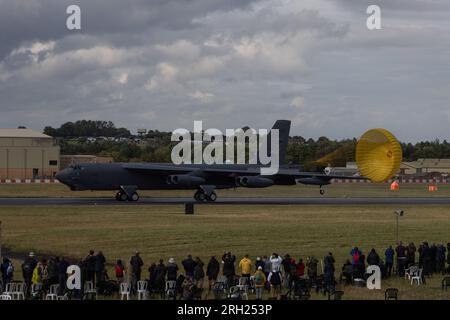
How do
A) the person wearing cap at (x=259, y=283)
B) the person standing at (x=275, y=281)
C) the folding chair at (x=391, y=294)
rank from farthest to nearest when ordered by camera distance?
the person standing at (x=275, y=281) < the person wearing cap at (x=259, y=283) < the folding chair at (x=391, y=294)

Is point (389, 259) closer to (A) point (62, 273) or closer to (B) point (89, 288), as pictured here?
(B) point (89, 288)

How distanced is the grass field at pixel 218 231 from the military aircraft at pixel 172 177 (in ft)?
16.0

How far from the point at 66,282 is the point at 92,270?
144 centimetres

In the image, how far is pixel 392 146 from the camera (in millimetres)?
49250

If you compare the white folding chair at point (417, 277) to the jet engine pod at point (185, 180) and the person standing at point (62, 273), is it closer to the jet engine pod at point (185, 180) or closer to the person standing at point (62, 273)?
the person standing at point (62, 273)

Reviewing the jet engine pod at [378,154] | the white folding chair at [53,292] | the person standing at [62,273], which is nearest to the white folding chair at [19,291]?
the white folding chair at [53,292]

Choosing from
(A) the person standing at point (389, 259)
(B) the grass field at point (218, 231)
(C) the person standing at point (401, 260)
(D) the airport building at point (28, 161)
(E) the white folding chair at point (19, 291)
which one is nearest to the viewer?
(E) the white folding chair at point (19, 291)

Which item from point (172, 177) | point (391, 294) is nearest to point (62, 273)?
point (391, 294)

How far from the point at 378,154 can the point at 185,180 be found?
53.5 feet

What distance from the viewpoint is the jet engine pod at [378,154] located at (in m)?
48.9

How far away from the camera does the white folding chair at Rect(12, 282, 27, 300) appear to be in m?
23.4

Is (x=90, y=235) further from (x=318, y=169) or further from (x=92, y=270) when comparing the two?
(x=318, y=169)

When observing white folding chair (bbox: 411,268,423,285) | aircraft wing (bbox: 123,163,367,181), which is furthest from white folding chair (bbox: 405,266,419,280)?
aircraft wing (bbox: 123,163,367,181)
